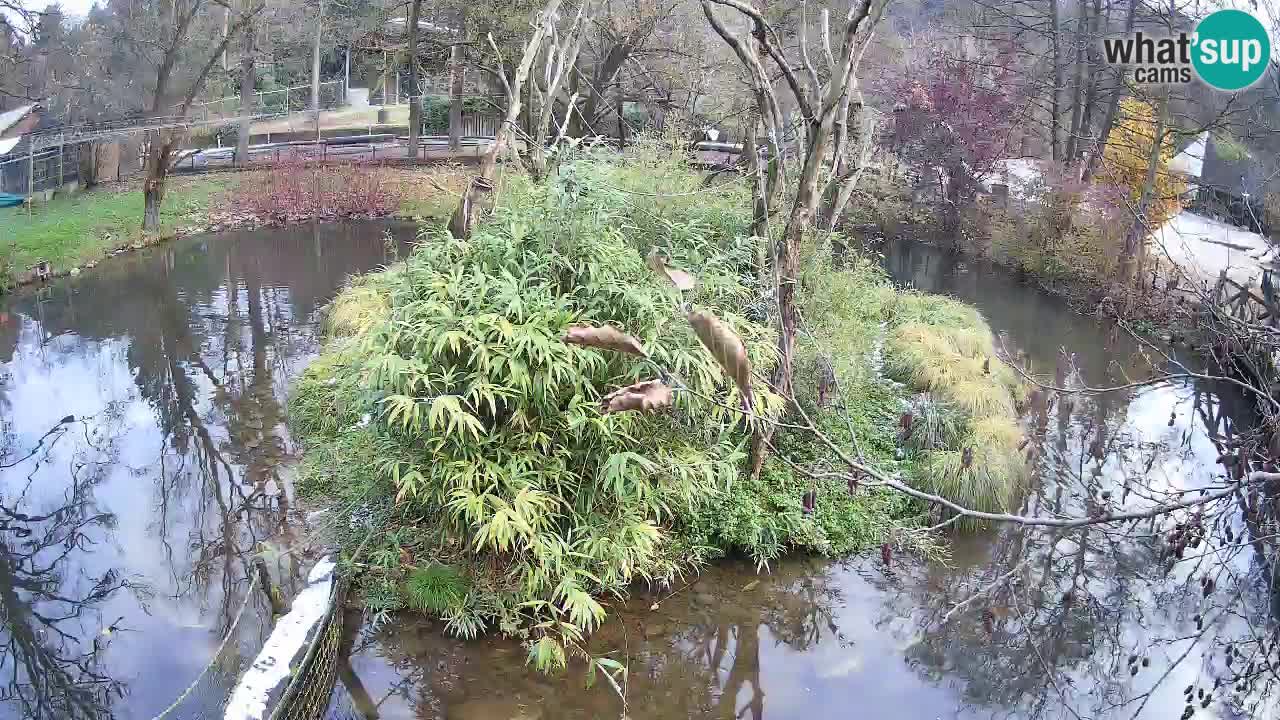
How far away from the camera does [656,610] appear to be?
569cm

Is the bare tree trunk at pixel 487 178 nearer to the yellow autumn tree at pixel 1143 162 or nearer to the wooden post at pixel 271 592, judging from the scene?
the wooden post at pixel 271 592

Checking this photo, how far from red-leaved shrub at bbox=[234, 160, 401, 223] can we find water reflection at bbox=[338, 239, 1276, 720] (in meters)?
12.6

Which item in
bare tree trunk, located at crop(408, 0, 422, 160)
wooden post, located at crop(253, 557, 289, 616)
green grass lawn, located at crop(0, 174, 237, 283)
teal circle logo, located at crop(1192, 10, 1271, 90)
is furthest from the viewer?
bare tree trunk, located at crop(408, 0, 422, 160)

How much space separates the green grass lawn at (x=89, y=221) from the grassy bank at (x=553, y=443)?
829cm

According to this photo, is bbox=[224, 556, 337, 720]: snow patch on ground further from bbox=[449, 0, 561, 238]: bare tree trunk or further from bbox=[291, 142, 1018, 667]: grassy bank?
bbox=[449, 0, 561, 238]: bare tree trunk

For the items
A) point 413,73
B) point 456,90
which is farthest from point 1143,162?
point 413,73

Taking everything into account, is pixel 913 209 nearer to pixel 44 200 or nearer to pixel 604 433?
pixel 604 433

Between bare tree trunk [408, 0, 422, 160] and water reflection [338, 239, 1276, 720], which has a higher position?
bare tree trunk [408, 0, 422, 160]

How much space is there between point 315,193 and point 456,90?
16.4 feet

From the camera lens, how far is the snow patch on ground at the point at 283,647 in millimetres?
4277

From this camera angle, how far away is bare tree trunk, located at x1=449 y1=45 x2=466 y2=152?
19.4 metres

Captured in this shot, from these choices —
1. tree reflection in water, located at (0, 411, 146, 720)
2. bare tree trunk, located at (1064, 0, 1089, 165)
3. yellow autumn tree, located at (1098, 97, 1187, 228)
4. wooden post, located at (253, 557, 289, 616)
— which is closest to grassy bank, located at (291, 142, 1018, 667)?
wooden post, located at (253, 557, 289, 616)

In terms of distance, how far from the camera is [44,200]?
1518 centimetres

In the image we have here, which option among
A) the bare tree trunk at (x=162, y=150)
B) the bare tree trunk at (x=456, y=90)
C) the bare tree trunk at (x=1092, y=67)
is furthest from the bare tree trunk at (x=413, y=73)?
the bare tree trunk at (x=1092, y=67)
